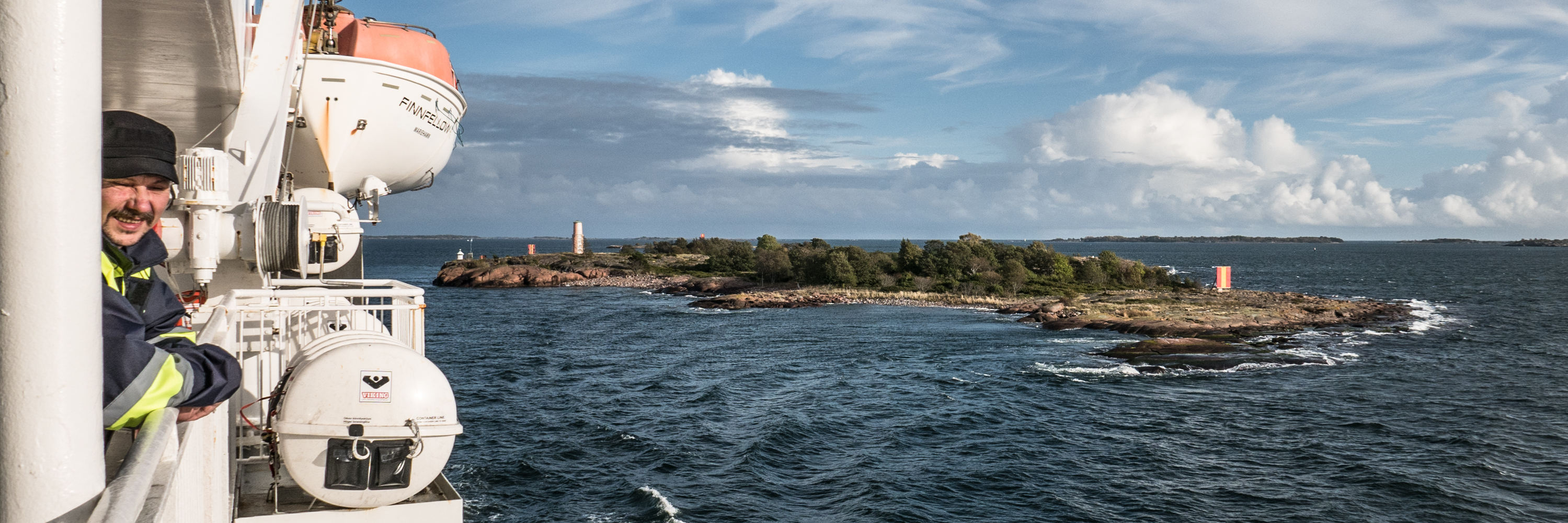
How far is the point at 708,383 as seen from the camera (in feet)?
102

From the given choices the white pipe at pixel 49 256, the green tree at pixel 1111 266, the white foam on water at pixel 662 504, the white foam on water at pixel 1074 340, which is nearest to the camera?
the white pipe at pixel 49 256

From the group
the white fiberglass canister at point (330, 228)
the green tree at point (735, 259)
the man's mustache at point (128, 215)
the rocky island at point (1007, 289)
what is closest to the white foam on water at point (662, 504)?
the white fiberglass canister at point (330, 228)

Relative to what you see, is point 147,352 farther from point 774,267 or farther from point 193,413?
point 774,267

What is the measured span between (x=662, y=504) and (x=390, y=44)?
976cm

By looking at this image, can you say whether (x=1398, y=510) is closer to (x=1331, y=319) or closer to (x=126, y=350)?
(x=126, y=350)

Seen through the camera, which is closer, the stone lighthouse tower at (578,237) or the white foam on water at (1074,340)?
the white foam on water at (1074,340)

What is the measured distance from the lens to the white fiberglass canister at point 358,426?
629 centimetres

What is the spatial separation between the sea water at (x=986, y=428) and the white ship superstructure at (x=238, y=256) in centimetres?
836

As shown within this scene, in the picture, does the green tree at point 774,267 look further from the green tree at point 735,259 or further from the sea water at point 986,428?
the sea water at point 986,428

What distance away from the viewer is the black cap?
3.00m

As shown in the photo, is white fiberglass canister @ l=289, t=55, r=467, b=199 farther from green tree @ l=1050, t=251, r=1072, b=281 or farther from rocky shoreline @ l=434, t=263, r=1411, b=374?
green tree @ l=1050, t=251, r=1072, b=281

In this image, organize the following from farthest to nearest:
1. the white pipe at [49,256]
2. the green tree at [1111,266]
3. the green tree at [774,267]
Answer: the green tree at [774,267] → the green tree at [1111,266] → the white pipe at [49,256]

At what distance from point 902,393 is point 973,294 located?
37.8m

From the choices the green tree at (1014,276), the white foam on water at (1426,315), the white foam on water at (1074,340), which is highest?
the green tree at (1014,276)
